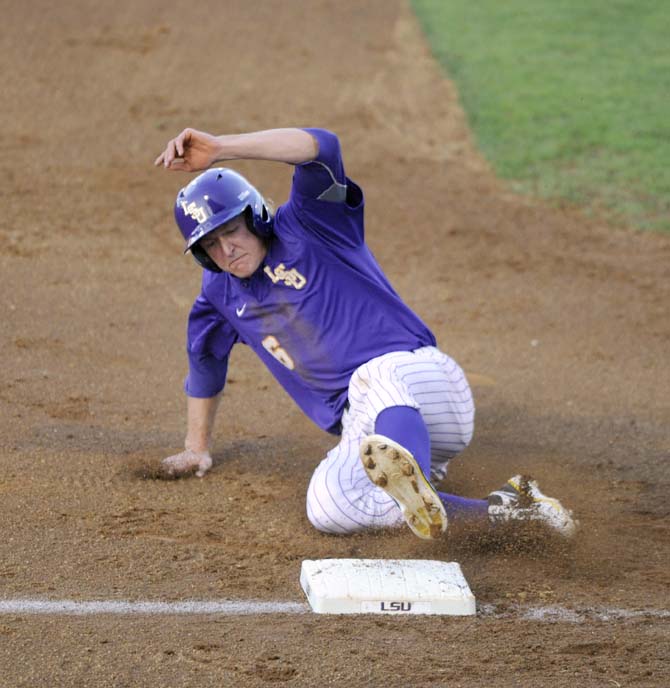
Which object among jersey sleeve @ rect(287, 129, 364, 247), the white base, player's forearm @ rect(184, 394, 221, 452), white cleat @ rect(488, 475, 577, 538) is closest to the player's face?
jersey sleeve @ rect(287, 129, 364, 247)

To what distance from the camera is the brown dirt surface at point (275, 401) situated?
3662 mm

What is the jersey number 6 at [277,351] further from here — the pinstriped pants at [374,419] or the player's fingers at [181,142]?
the player's fingers at [181,142]

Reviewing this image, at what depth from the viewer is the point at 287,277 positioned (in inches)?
184

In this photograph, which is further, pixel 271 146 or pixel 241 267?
pixel 241 267

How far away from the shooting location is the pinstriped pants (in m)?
→ 4.41

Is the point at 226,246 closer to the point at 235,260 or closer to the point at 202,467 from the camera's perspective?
the point at 235,260

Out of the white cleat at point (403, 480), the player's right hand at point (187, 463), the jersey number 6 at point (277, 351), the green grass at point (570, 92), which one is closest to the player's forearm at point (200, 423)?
the player's right hand at point (187, 463)

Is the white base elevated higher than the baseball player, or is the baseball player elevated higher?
the baseball player

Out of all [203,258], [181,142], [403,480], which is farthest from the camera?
[203,258]

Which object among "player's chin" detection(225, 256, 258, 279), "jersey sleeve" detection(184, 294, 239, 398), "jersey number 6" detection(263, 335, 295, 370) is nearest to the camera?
"player's chin" detection(225, 256, 258, 279)

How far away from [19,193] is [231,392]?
146 inches

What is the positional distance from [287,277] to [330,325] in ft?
0.86

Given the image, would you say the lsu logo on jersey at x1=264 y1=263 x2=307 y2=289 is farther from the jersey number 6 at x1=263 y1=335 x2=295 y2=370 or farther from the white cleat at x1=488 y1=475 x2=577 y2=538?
the white cleat at x1=488 y1=475 x2=577 y2=538

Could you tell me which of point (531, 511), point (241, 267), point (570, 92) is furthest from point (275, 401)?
point (570, 92)
